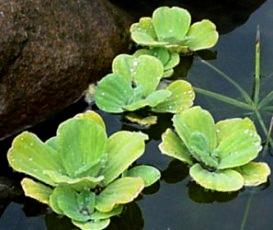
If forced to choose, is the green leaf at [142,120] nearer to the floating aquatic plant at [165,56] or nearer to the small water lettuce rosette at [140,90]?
the small water lettuce rosette at [140,90]

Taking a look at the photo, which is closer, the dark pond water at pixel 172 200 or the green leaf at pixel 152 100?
the dark pond water at pixel 172 200

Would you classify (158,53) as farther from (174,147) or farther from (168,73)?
(174,147)

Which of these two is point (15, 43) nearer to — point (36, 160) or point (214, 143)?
point (36, 160)

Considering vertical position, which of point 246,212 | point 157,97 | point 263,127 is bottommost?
point 246,212

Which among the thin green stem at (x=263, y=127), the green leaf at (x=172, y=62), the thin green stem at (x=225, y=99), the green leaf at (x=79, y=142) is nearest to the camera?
the green leaf at (x=79, y=142)

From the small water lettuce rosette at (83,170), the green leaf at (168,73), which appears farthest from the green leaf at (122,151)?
the green leaf at (168,73)

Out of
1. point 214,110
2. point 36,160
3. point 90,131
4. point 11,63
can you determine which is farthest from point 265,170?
point 11,63

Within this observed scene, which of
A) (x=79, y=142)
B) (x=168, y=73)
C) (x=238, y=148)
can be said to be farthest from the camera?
(x=168, y=73)

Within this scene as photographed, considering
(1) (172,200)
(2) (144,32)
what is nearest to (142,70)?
(2) (144,32)
